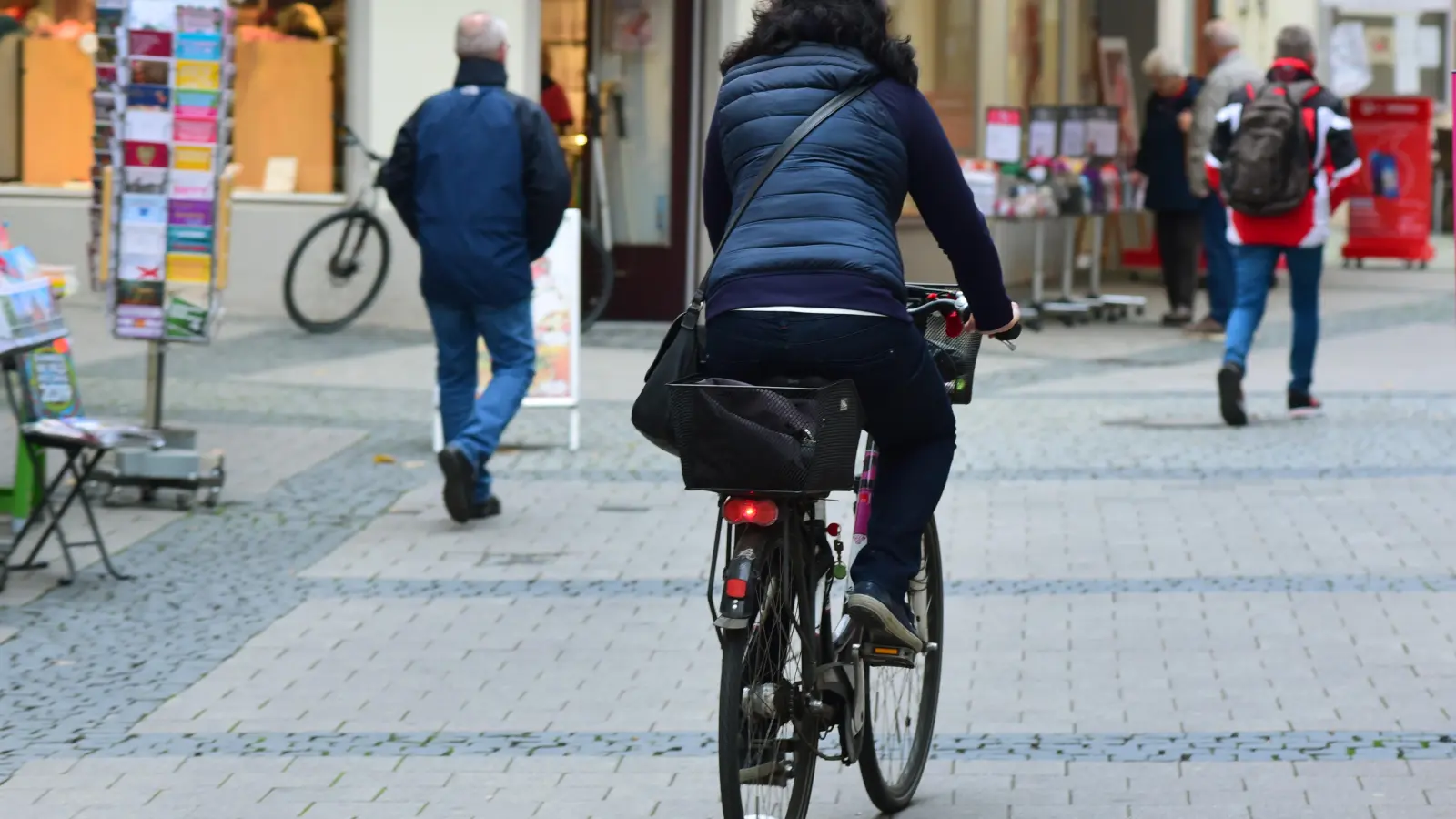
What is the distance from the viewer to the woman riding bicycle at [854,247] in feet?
14.3

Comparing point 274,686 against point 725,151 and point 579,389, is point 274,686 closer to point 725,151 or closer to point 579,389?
point 725,151

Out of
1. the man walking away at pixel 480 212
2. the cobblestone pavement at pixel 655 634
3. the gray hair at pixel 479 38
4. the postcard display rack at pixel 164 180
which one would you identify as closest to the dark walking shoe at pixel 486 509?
the man walking away at pixel 480 212

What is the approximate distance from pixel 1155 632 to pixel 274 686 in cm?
260

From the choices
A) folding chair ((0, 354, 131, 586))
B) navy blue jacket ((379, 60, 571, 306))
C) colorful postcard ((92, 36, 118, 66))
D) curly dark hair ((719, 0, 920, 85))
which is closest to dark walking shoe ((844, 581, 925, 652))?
curly dark hair ((719, 0, 920, 85))

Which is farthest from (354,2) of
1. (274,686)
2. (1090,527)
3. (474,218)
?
(274,686)

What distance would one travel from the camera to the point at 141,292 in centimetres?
914

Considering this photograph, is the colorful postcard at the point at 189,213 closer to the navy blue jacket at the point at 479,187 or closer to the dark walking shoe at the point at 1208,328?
the navy blue jacket at the point at 479,187

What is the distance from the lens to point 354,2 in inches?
602

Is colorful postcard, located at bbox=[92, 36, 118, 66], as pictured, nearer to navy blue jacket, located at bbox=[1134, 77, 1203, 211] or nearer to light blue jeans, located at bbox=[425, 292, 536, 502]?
light blue jeans, located at bbox=[425, 292, 536, 502]

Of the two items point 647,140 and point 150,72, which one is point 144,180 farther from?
point 647,140

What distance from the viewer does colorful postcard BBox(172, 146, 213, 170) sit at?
909 cm

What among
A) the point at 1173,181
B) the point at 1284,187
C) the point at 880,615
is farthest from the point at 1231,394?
the point at 880,615

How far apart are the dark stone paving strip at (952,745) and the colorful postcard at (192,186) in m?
3.80

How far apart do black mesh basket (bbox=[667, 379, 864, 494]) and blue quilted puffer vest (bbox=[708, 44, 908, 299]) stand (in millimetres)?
252
